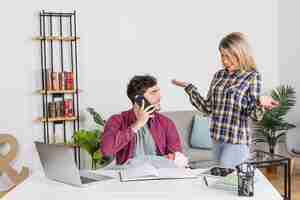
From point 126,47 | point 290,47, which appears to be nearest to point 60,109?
point 126,47

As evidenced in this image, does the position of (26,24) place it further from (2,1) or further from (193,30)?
(193,30)

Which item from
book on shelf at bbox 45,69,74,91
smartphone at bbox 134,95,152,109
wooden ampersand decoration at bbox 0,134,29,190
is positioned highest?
book on shelf at bbox 45,69,74,91

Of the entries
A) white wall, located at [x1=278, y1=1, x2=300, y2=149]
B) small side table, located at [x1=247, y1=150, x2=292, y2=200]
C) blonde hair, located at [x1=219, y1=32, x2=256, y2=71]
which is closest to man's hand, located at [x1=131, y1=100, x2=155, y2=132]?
blonde hair, located at [x1=219, y1=32, x2=256, y2=71]

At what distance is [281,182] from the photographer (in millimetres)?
4766

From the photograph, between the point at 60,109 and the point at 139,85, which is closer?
the point at 139,85

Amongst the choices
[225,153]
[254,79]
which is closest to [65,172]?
[225,153]

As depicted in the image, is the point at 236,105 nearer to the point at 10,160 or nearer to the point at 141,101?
the point at 141,101

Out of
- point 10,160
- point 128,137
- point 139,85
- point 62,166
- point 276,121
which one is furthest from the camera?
point 276,121

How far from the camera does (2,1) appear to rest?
4.71 m

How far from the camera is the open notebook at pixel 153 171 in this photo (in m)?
2.28

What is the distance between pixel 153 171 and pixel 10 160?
261 centimetres

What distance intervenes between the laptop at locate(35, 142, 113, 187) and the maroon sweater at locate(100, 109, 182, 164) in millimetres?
326

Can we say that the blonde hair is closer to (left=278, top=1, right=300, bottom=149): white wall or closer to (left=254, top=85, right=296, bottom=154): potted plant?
(left=254, top=85, right=296, bottom=154): potted plant

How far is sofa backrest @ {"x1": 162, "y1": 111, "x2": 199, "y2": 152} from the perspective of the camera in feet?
15.2
